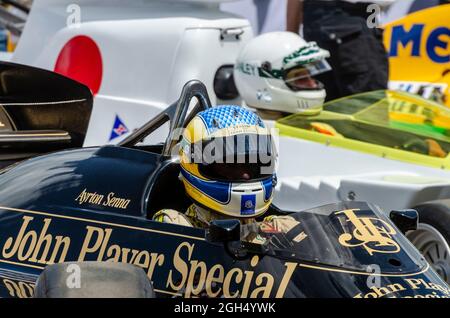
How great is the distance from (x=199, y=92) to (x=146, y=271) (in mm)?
1199

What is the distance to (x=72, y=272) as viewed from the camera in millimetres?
2814

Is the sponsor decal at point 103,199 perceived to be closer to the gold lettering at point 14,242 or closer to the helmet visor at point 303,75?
the gold lettering at point 14,242

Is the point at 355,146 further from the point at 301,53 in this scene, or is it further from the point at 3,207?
the point at 3,207

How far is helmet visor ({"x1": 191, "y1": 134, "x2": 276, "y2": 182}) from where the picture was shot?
325 centimetres

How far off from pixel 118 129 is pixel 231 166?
3.58 m

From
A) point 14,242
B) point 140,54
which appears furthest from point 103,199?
point 140,54

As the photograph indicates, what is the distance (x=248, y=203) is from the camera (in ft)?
10.7

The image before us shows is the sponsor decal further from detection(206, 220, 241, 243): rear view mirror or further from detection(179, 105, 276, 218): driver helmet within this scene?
detection(206, 220, 241, 243): rear view mirror

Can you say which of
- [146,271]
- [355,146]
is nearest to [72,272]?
[146,271]

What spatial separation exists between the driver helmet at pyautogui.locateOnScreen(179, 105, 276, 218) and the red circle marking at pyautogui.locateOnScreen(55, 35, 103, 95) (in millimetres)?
3485

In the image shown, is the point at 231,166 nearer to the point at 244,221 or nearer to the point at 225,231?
the point at 244,221

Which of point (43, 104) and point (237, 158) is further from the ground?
point (237, 158)

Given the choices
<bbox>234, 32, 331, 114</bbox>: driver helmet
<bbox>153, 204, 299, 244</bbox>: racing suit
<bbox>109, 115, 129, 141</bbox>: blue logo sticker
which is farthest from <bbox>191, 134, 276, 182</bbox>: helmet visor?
<bbox>109, 115, 129, 141</bbox>: blue logo sticker
